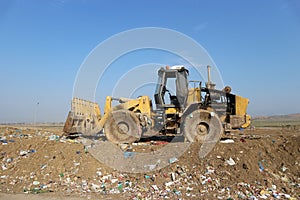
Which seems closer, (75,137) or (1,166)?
(1,166)

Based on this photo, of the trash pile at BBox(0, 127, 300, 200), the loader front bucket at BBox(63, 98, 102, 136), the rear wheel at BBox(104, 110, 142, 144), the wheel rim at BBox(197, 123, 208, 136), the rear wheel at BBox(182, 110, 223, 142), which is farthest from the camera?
the loader front bucket at BBox(63, 98, 102, 136)

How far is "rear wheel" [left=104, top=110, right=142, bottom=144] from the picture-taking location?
800 cm

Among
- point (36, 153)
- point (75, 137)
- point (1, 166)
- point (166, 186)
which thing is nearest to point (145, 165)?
point (166, 186)

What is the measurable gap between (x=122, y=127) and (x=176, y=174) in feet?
10.9

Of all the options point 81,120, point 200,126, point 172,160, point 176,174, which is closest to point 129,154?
point 172,160

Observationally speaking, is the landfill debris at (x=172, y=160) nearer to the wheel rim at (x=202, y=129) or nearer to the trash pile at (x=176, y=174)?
the trash pile at (x=176, y=174)

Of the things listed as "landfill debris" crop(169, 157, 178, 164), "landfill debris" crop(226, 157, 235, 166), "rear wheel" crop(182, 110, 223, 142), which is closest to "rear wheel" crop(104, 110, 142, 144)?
"rear wheel" crop(182, 110, 223, 142)

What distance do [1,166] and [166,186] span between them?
13.6 feet

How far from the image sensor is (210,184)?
472 cm

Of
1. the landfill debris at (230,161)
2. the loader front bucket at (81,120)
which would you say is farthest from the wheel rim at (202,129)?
the loader front bucket at (81,120)

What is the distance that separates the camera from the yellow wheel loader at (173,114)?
773 cm

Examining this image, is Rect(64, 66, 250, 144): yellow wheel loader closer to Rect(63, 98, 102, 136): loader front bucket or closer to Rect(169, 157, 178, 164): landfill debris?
Rect(63, 98, 102, 136): loader front bucket

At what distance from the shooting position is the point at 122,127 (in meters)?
8.09

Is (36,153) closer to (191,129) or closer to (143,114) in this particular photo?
(143,114)
